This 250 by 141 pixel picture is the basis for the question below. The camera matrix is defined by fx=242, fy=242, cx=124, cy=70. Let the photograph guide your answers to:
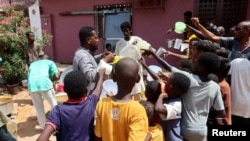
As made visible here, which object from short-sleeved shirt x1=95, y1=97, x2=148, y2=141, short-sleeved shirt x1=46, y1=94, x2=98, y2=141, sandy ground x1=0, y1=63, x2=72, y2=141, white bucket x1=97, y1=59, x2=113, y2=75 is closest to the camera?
short-sleeved shirt x1=95, y1=97, x2=148, y2=141

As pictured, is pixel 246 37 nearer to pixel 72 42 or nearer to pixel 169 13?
pixel 169 13

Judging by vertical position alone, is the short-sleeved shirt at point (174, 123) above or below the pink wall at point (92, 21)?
below

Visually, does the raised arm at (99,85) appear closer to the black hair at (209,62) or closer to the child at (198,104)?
the child at (198,104)

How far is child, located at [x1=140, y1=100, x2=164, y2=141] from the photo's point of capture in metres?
1.86

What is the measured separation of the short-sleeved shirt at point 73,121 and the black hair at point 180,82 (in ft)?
2.30

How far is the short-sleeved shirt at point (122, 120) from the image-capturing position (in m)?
1.55

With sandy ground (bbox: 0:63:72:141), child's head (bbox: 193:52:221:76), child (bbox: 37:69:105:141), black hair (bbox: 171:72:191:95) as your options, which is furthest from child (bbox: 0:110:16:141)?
child's head (bbox: 193:52:221:76)

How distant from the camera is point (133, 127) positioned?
1.54 m

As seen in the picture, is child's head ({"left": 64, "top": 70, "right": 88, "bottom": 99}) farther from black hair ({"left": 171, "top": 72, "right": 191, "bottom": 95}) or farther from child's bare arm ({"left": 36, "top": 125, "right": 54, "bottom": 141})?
black hair ({"left": 171, "top": 72, "right": 191, "bottom": 95})

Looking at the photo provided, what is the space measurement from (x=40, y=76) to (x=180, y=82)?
2.66 meters

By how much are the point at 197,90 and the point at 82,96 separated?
3.08ft

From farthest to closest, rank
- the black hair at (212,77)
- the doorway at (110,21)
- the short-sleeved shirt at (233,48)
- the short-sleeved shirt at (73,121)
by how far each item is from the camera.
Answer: the doorway at (110,21)
the short-sleeved shirt at (233,48)
the black hair at (212,77)
the short-sleeved shirt at (73,121)

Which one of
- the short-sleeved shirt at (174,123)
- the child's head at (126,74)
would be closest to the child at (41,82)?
the short-sleeved shirt at (174,123)

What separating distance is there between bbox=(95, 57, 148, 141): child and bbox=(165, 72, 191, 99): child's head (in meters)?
0.46
